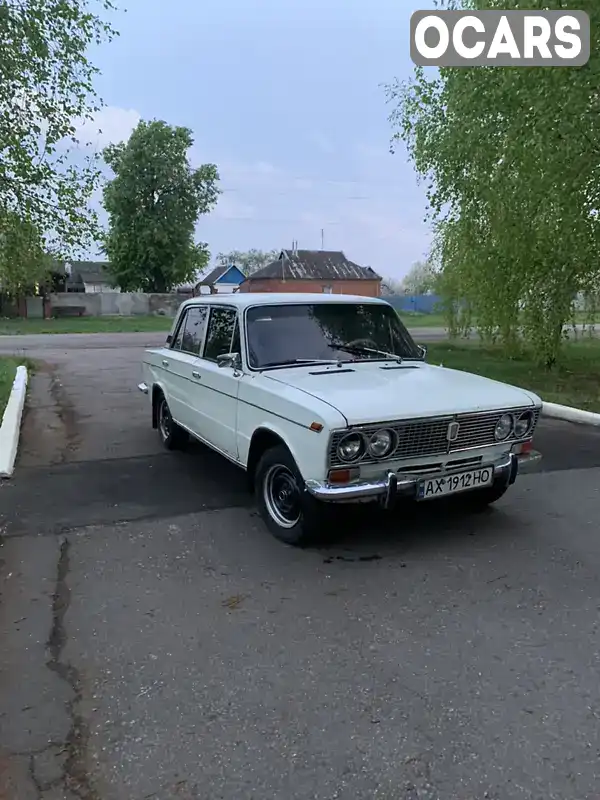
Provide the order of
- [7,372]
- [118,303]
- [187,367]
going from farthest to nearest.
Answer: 1. [118,303]
2. [7,372]
3. [187,367]

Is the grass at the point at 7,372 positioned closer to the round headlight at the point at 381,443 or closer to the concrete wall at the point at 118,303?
the round headlight at the point at 381,443

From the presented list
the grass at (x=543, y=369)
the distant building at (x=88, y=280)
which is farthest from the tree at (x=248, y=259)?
the grass at (x=543, y=369)

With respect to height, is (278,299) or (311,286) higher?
(311,286)

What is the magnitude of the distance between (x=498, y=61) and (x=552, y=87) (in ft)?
4.26

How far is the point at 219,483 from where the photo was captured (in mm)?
6344

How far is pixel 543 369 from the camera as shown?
15.3 m

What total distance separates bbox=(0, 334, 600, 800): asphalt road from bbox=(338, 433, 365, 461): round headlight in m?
0.76

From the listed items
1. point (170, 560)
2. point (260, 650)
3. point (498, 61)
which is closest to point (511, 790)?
point (260, 650)

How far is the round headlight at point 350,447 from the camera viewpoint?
13.8 ft

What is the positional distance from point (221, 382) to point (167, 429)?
224 centimetres

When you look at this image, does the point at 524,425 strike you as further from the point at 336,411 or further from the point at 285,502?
the point at 285,502

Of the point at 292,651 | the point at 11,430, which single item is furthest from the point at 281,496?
the point at 11,430

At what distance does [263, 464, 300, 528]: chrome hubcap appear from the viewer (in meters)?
4.74

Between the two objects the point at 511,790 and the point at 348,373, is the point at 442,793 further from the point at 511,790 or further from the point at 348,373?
the point at 348,373
